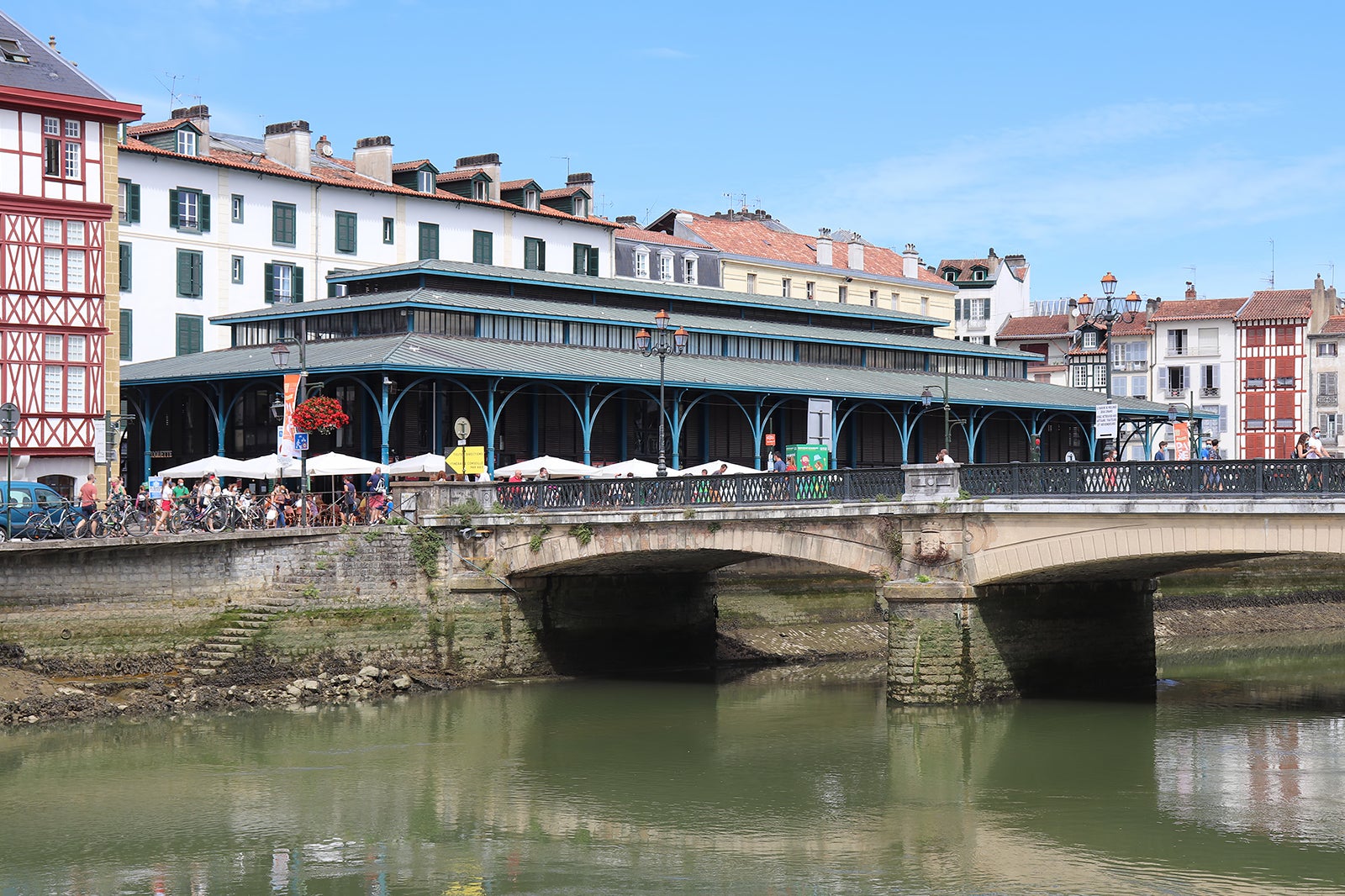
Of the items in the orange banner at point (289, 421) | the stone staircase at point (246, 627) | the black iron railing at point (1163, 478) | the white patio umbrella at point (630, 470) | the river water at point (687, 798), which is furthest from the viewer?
the white patio umbrella at point (630, 470)

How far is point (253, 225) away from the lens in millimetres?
63750

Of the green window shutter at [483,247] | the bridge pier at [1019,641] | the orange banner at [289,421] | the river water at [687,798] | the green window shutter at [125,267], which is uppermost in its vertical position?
the green window shutter at [483,247]

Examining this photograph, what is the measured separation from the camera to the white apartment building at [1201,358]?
88.1 metres

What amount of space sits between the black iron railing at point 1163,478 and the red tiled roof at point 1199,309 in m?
57.8

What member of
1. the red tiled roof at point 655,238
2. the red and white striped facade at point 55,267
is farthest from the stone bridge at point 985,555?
the red tiled roof at point 655,238

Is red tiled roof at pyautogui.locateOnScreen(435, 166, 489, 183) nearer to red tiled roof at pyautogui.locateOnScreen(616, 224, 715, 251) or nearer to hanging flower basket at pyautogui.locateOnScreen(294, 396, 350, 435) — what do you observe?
red tiled roof at pyautogui.locateOnScreen(616, 224, 715, 251)

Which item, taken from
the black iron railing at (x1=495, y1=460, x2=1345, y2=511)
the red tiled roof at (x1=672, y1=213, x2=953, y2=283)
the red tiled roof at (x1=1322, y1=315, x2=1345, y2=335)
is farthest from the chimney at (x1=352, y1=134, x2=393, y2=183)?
the red tiled roof at (x1=1322, y1=315, x2=1345, y2=335)

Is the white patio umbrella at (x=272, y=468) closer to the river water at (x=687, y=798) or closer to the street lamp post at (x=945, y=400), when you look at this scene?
the river water at (x=687, y=798)

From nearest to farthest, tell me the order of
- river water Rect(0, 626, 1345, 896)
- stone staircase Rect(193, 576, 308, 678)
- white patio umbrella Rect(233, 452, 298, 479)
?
river water Rect(0, 626, 1345, 896) → stone staircase Rect(193, 576, 308, 678) → white patio umbrella Rect(233, 452, 298, 479)

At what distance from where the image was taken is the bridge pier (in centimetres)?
3397

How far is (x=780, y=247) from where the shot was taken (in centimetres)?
8725

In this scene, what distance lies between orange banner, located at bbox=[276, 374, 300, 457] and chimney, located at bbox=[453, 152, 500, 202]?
105 ft

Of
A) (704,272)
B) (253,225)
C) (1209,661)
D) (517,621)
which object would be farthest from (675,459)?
(704,272)

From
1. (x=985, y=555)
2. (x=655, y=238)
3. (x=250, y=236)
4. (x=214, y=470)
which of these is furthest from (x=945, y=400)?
(x=655, y=238)
